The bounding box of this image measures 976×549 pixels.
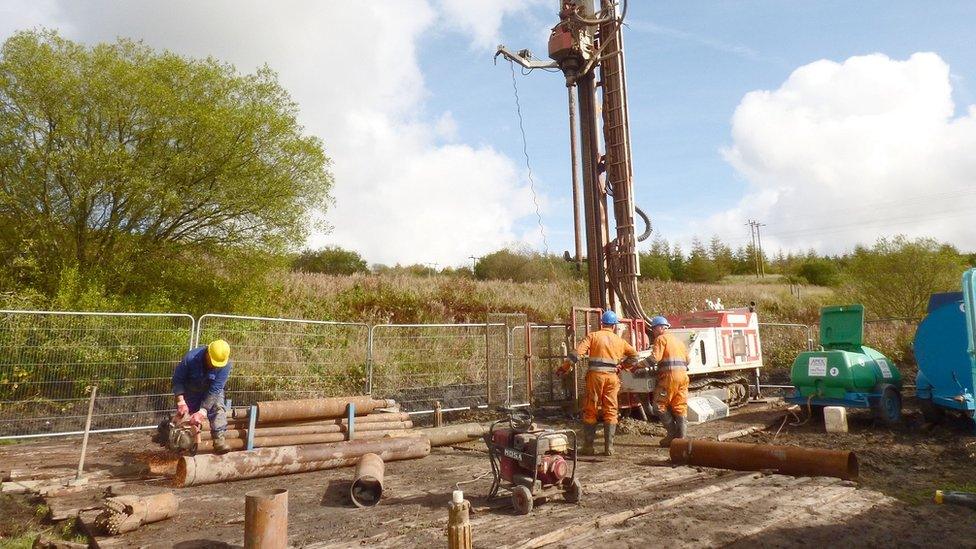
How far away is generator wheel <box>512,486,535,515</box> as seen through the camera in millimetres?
5215

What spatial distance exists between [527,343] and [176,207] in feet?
24.7

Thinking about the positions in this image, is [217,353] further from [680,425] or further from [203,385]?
[680,425]

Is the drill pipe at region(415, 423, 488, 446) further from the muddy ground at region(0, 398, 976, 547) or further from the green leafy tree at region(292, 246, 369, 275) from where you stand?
the green leafy tree at region(292, 246, 369, 275)

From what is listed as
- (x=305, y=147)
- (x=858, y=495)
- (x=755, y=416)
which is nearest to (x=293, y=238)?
(x=305, y=147)

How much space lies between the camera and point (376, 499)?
19.1ft

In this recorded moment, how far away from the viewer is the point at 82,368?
904 centimetres

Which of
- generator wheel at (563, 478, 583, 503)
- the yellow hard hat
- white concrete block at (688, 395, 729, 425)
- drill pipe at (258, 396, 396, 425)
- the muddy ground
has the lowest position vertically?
the muddy ground

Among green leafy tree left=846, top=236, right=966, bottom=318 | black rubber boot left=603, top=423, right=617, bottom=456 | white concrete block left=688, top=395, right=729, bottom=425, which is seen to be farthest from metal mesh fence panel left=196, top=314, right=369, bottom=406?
green leafy tree left=846, top=236, right=966, bottom=318

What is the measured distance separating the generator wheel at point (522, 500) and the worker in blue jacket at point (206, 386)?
3.73m

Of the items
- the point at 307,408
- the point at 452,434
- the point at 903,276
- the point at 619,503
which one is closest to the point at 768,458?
the point at 619,503

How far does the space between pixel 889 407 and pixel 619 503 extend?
658 centimetres

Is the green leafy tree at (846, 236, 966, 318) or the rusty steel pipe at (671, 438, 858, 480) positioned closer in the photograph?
the rusty steel pipe at (671, 438, 858, 480)

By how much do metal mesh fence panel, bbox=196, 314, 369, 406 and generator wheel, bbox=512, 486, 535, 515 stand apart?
5.76 meters

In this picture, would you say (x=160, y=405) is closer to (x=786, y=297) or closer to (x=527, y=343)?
(x=527, y=343)
